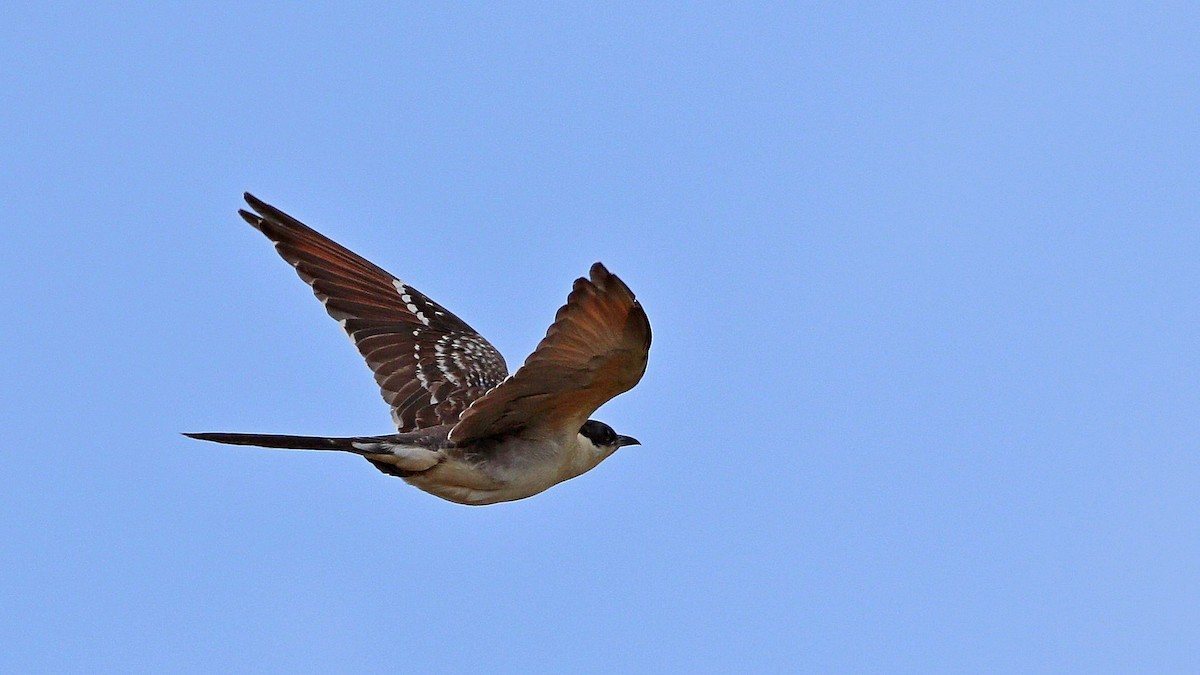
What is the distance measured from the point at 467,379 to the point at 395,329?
2.99 ft

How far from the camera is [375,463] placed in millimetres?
10219

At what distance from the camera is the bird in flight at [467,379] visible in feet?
28.7

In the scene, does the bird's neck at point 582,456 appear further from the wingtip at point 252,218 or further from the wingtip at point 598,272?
the wingtip at point 252,218

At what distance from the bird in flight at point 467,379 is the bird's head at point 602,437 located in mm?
10

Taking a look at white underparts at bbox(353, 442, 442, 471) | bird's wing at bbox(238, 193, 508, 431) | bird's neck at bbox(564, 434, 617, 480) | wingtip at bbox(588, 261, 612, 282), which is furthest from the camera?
bird's wing at bbox(238, 193, 508, 431)

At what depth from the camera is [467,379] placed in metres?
12.2

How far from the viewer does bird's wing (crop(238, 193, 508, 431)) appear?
11984 millimetres

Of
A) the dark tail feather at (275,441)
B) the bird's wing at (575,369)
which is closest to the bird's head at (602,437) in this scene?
the bird's wing at (575,369)

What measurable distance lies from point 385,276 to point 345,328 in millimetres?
997

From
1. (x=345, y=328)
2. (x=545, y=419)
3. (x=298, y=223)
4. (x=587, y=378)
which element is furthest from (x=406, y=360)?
(x=587, y=378)

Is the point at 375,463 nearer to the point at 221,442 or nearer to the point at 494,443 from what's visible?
the point at 494,443

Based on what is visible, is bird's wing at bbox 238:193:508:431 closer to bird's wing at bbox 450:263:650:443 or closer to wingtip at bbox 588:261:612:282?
bird's wing at bbox 450:263:650:443

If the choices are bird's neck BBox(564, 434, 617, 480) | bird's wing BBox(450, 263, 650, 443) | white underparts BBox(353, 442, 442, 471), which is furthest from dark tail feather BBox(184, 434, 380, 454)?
bird's neck BBox(564, 434, 617, 480)

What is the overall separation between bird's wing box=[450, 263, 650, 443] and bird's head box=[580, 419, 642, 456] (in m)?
0.73
